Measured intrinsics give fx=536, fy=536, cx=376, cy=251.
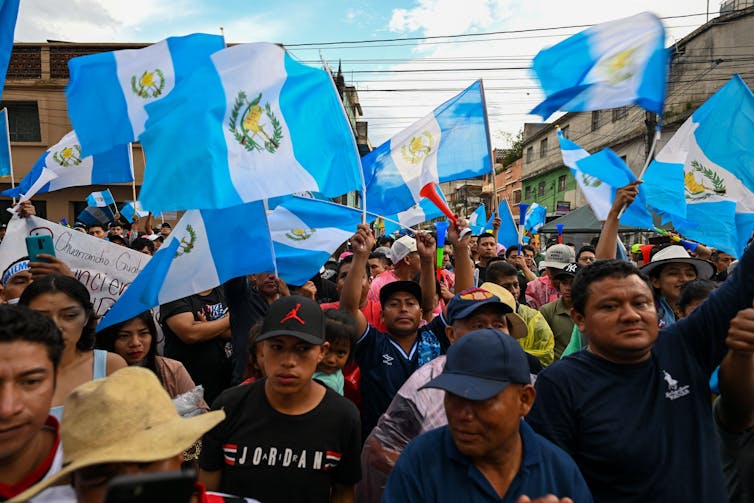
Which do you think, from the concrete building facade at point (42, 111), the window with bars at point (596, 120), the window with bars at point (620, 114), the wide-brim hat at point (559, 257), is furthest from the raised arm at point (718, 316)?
the window with bars at point (596, 120)

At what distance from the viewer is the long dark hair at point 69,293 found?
2.54 m

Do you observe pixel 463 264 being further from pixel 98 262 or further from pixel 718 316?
pixel 98 262

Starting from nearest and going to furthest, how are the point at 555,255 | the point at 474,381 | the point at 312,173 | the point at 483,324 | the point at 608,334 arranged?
the point at 474,381 < the point at 608,334 < the point at 483,324 < the point at 312,173 < the point at 555,255

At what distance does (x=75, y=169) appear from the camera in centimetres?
579

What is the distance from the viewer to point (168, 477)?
703mm

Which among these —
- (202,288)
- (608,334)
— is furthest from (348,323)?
(608,334)

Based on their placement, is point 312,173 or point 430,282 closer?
point 312,173

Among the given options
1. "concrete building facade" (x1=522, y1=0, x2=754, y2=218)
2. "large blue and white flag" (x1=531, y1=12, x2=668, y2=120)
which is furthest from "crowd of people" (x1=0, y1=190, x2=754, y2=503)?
"concrete building facade" (x1=522, y1=0, x2=754, y2=218)

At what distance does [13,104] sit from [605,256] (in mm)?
22847

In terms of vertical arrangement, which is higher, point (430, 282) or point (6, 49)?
point (6, 49)

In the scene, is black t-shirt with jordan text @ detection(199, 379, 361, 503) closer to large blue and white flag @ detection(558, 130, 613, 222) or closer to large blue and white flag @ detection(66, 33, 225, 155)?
large blue and white flag @ detection(66, 33, 225, 155)

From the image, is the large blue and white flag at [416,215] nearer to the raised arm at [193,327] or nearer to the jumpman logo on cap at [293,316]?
the raised arm at [193,327]

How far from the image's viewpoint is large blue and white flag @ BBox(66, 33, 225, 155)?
4.15 meters

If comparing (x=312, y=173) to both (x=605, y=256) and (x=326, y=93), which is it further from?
(x=605, y=256)
